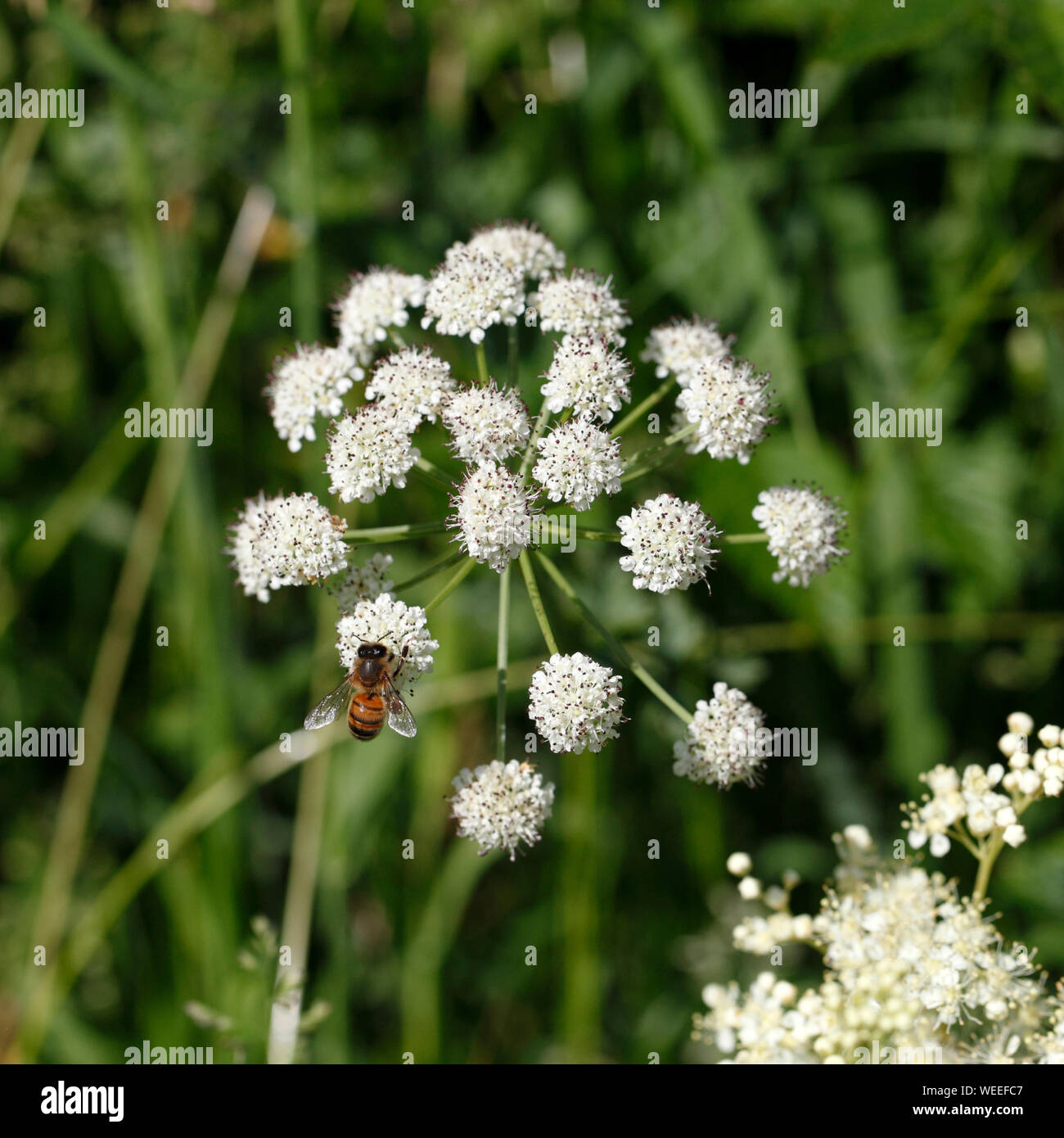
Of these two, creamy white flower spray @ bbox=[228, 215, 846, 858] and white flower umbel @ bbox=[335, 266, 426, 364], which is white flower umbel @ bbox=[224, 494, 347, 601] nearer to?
creamy white flower spray @ bbox=[228, 215, 846, 858]

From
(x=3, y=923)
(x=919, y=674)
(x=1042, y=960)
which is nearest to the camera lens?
(x=1042, y=960)

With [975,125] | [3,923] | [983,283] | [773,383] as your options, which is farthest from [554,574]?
[3,923]

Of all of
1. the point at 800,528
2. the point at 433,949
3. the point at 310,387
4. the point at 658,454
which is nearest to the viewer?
the point at 800,528

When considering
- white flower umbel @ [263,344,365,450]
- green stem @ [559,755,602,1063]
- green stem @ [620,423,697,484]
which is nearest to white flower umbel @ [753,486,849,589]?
green stem @ [620,423,697,484]

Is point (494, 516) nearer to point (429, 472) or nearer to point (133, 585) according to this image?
point (429, 472)

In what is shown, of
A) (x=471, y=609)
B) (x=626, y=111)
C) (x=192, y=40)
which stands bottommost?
(x=471, y=609)

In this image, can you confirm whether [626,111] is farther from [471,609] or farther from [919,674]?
[919,674]

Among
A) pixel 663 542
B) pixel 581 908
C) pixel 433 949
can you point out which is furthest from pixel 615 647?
pixel 433 949
